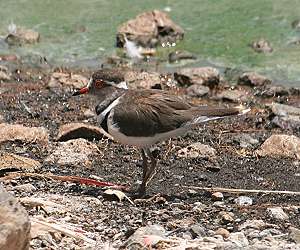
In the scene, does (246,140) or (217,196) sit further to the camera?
(246,140)

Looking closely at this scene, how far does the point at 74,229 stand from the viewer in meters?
5.85

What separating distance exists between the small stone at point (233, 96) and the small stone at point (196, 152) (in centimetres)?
261

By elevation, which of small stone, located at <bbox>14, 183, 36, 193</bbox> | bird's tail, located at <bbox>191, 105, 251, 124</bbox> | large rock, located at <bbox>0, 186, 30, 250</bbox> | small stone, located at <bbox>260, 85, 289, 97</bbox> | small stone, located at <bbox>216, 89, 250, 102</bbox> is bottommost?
small stone, located at <bbox>260, 85, 289, 97</bbox>

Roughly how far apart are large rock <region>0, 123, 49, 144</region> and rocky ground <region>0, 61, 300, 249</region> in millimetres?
13

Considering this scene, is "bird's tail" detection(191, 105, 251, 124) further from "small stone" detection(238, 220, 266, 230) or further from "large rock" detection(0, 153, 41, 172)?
"large rock" detection(0, 153, 41, 172)

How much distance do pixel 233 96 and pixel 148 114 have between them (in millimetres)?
4177

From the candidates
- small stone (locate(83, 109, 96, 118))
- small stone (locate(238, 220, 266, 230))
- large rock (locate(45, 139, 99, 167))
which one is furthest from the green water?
small stone (locate(238, 220, 266, 230))

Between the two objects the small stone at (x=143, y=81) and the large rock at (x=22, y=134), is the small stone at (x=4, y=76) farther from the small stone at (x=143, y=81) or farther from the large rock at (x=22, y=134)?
the large rock at (x=22, y=134)

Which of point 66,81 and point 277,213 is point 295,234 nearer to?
point 277,213

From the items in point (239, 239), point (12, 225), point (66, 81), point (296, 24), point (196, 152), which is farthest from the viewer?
point (296, 24)

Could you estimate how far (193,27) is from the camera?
14.2m

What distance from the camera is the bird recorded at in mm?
6676

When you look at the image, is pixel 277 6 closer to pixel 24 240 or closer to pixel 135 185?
pixel 135 185

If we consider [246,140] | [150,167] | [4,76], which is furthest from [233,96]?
[150,167]
